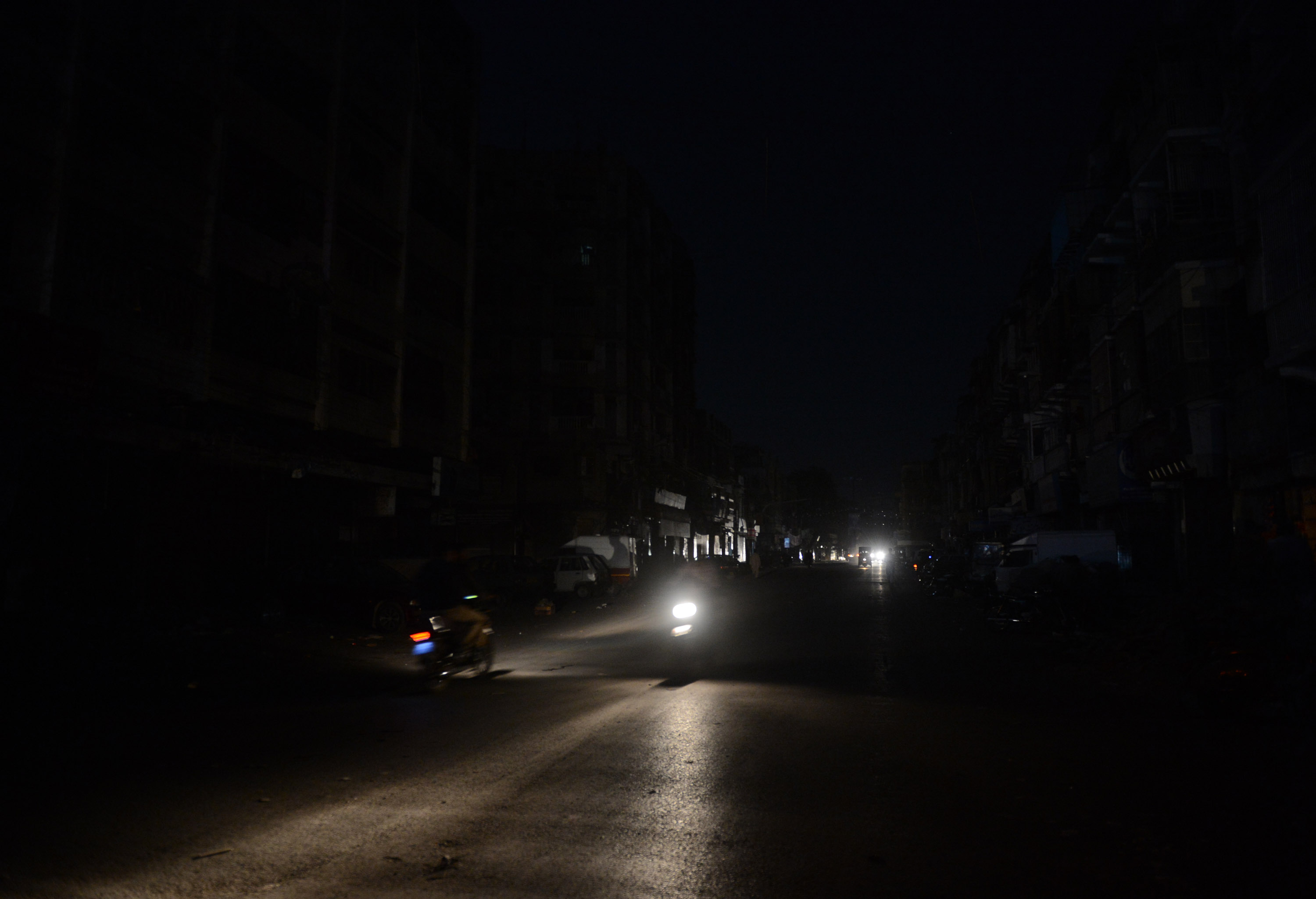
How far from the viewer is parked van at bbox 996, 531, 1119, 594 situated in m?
24.5

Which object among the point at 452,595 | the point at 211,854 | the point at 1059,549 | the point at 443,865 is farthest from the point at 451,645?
the point at 1059,549

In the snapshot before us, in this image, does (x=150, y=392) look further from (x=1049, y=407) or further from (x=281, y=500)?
(x=1049, y=407)

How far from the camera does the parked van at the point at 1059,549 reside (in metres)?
24.5

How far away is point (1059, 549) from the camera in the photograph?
24953 mm

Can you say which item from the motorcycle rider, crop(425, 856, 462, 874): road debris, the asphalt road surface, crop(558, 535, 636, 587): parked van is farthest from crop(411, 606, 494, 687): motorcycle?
crop(558, 535, 636, 587): parked van

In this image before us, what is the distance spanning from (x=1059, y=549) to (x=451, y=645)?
1867 cm

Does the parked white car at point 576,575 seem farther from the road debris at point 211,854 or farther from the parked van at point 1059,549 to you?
the road debris at point 211,854

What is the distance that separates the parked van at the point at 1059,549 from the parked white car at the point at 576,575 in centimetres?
1470

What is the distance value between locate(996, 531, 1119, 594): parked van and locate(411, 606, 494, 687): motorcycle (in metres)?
16.3

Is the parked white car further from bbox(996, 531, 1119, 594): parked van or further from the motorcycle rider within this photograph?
the motorcycle rider

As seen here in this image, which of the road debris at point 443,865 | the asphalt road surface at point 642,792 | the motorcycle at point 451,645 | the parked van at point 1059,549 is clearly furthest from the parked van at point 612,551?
the road debris at point 443,865

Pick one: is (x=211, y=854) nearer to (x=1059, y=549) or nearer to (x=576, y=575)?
(x=1059, y=549)

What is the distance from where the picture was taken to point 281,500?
87.8ft

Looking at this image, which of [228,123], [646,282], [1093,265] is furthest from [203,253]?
[646,282]
